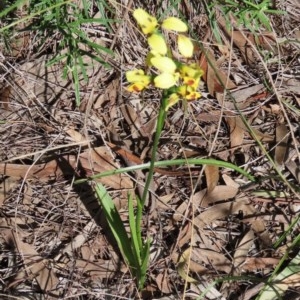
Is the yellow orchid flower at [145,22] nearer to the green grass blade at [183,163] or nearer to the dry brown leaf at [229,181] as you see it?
the green grass blade at [183,163]

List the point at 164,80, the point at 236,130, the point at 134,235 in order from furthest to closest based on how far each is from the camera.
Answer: the point at 236,130 → the point at 134,235 → the point at 164,80

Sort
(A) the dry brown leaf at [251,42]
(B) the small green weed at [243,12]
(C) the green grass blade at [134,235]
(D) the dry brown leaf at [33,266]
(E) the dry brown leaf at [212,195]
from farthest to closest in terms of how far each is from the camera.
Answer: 1. (A) the dry brown leaf at [251,42]
2. (B) the small green weed at [243,12]
3. (E) the dry brown leaf at [212,195]
4. (D) the dry brown leaf at [33,266]
5. (C) the green grass blade at [134,235]

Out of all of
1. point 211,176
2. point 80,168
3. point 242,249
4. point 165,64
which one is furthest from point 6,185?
point 165,64

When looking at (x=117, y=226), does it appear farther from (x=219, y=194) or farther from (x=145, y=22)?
(x=145, y=22)

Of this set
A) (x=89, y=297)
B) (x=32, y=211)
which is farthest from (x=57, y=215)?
(x=89, y=297)

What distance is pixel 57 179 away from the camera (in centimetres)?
163

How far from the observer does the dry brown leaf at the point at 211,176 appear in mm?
1616

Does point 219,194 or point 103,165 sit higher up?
point 103,165

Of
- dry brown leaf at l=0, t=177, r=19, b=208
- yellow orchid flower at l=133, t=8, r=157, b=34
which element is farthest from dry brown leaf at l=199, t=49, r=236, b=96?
yellow orchid flower at l=133, t=8, r=157, b=34

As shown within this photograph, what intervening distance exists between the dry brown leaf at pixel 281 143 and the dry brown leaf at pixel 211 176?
20 centimetres

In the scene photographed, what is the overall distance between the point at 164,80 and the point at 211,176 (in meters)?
0.71

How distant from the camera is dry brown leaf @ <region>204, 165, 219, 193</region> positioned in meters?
1.62

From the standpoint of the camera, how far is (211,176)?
64.1 inches

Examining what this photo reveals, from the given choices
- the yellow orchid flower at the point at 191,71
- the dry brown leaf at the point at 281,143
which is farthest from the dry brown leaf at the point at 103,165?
the yellow orchid flower at the point at 191,71
